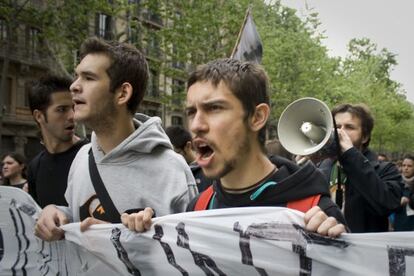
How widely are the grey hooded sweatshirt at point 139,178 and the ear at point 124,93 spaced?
15cm

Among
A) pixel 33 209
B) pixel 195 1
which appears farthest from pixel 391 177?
pixel 195 1

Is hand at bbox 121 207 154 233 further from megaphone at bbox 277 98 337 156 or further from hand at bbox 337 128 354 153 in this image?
hand at bbox 337 128 354 153

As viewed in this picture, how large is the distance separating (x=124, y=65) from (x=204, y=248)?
119 centimetres

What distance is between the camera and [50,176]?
3.51 metres

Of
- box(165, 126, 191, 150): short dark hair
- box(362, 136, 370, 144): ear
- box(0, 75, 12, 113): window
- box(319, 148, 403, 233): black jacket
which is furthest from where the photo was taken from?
box(0, 75, 12, 113): window

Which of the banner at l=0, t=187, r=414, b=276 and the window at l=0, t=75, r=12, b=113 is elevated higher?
the window at l=0, t=75, r=12, b=113

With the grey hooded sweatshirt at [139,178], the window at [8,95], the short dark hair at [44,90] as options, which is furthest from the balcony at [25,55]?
the grey hooded sweatshirt at [139,178]

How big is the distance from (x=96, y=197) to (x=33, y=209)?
284mm

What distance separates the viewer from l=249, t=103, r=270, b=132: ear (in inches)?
90.5

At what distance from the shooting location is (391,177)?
3.90 m

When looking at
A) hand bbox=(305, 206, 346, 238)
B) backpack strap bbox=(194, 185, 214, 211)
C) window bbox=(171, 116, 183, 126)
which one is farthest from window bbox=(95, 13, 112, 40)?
hand bbox=(305, 206, 346, 238)

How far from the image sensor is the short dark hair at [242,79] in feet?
7.47

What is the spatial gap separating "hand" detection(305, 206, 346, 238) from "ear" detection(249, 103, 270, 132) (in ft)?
1.82

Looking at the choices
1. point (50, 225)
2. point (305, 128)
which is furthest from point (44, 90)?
point (305, 128)
